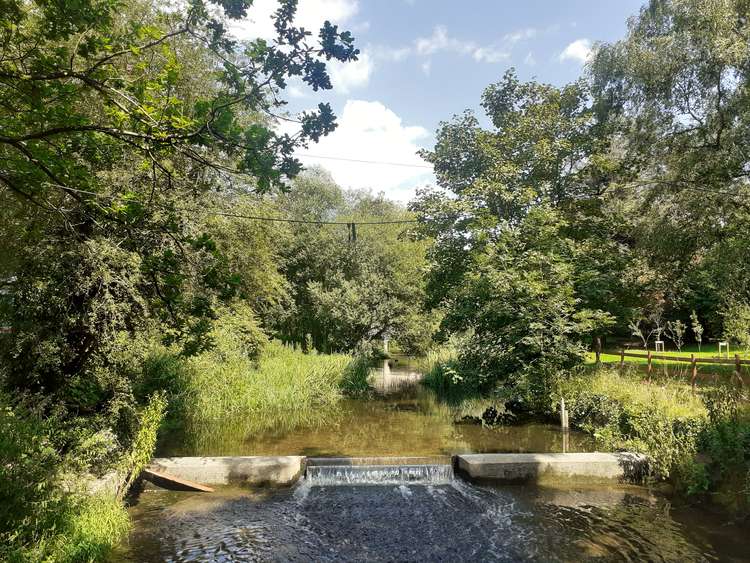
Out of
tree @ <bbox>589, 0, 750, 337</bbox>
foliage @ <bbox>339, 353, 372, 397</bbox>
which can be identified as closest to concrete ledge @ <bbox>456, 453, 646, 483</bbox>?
tree @ <bbox>589, 0, 750, 337</bbox>

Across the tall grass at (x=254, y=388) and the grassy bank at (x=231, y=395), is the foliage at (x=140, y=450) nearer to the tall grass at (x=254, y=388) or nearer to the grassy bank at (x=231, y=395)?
the grassy bank at (x=231, y=395)

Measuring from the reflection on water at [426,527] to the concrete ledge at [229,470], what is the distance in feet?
0.98

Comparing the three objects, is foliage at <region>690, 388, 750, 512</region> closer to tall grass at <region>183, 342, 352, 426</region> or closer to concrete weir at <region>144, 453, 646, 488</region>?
concrete weir at <region>144, 453, 646, 488</region>

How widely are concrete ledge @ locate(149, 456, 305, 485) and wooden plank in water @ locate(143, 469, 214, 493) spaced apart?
8 centimetres

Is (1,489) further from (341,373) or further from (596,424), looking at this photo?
(341,373)

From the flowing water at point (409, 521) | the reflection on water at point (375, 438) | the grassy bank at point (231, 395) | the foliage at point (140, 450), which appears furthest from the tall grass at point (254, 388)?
the foliage at point (140, 450)

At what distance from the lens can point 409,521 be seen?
669 cm

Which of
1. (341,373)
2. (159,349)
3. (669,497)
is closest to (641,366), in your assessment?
(669,497)

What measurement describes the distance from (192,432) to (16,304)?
5.27 meters

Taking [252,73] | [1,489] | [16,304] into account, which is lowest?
[1,489]

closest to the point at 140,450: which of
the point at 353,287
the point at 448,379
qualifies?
the point at 448,379

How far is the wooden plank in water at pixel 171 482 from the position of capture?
767cm

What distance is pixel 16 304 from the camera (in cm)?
722

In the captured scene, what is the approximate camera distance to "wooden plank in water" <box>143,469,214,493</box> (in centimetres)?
767
